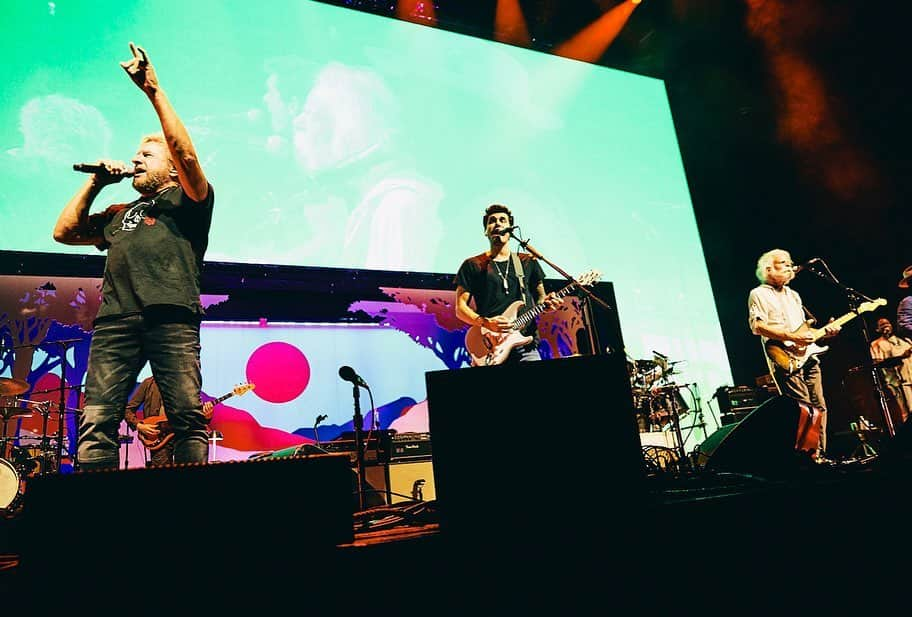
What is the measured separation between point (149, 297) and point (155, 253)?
19 cm

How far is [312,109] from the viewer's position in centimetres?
588

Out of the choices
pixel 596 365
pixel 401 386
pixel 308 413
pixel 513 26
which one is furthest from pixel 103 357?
pixel 513 26

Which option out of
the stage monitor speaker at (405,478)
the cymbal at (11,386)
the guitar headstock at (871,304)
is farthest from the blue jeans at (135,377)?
the guitar headstock at (871,304)

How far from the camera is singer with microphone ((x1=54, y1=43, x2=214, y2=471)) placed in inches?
80.8

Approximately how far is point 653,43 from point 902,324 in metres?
4.81

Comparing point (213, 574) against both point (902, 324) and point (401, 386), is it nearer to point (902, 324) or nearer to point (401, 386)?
point (401, 386)

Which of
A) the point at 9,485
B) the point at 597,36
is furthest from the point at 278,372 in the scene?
the point at 597,36

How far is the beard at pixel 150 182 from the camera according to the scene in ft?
7.80

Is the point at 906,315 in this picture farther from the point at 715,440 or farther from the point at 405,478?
the point at 405,478

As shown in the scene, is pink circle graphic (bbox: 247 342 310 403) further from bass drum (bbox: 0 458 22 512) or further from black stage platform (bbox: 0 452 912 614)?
black stage platform (bbox: 0 452 912 614)

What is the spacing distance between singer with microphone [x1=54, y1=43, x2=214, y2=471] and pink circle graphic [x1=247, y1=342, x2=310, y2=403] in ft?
11.1

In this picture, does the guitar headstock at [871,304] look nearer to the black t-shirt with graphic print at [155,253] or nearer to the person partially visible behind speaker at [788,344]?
the person partially visible behind speaker at [788,344]

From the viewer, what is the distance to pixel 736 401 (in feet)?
21.2

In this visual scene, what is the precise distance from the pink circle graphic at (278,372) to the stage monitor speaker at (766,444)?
13.6ft
